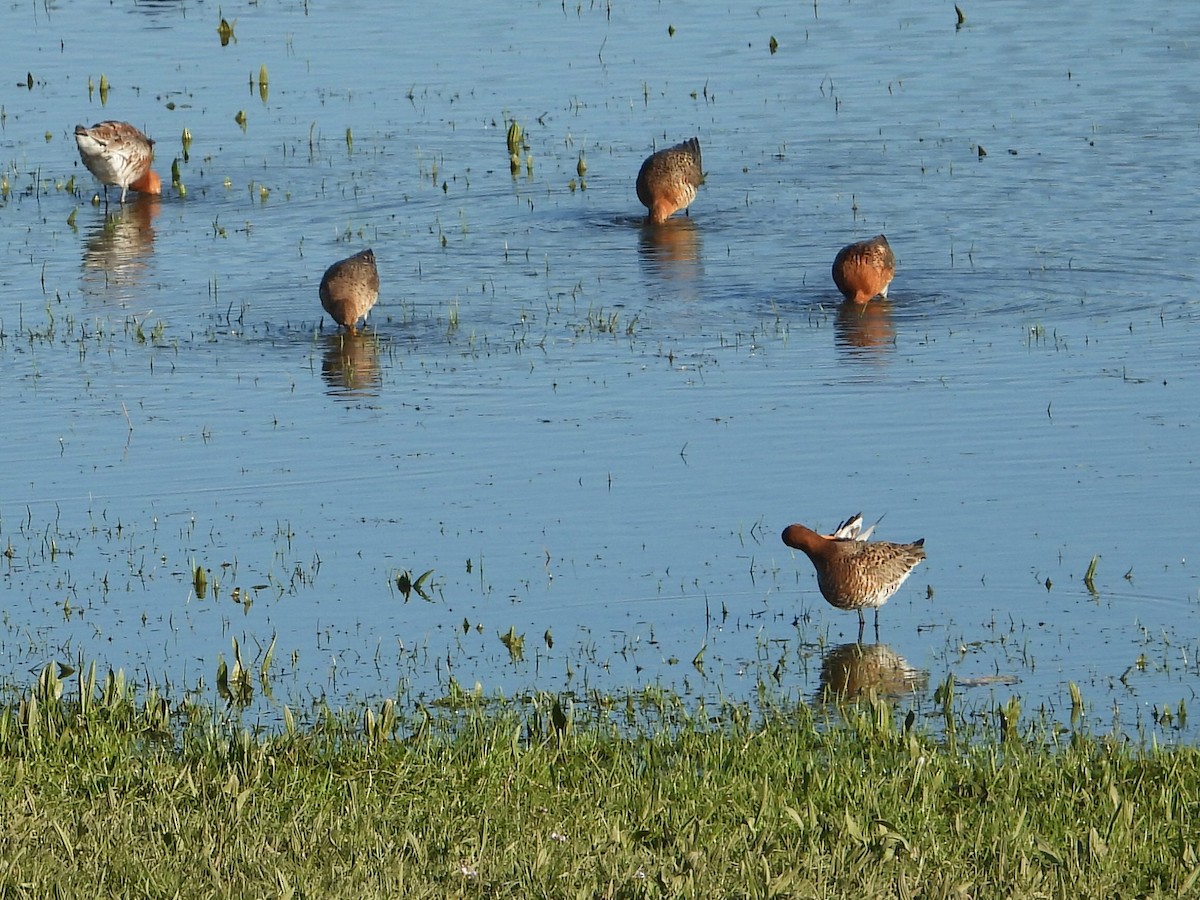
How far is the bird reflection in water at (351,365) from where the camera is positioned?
1481cm

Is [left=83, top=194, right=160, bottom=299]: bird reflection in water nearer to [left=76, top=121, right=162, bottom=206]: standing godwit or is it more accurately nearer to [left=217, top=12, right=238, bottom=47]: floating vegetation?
[left=76, top=121, right=162, bottom=206]: standing godwit

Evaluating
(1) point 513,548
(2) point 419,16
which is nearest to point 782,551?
(1) point 513,548

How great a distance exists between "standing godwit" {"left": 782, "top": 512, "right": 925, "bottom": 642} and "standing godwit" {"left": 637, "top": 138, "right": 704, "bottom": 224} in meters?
10.5

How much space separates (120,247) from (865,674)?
485 inches

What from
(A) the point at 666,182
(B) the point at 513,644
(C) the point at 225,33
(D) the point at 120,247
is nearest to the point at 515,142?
(A) the point at 666,182

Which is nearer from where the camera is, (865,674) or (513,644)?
(865,674)

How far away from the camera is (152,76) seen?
2909 cm

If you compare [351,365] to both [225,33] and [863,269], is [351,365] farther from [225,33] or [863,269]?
[225,33]

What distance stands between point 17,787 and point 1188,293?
11.6 metres

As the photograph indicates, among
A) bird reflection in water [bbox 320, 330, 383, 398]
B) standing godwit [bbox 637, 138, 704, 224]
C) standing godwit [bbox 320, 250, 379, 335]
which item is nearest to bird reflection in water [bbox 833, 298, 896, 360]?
bird reflection in water [bbox 320, 330, 383, 398]

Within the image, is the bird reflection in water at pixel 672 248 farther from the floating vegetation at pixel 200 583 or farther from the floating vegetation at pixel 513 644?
the floating vegetation at pixel 513 644

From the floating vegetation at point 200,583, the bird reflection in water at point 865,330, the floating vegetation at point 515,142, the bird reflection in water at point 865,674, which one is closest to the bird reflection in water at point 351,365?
the bird reflection in water at point 865,330

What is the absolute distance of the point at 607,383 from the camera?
47.9ft

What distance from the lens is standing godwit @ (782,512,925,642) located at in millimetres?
9742
